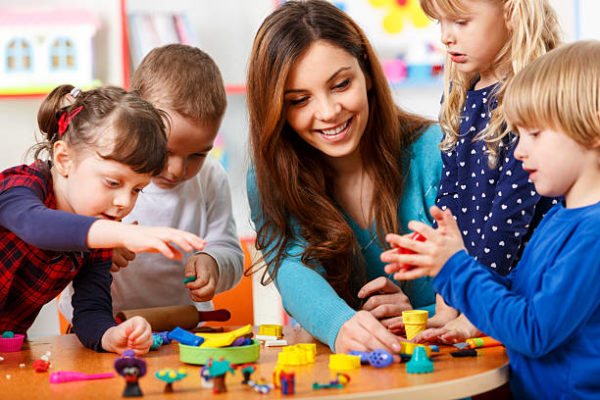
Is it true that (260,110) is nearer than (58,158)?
No

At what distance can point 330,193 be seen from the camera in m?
1.95

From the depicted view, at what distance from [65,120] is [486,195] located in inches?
31.3

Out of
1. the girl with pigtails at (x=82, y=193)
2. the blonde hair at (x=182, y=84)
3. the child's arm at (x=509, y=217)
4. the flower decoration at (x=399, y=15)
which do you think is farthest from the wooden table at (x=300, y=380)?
the flower decoration at (x=399, y=15)

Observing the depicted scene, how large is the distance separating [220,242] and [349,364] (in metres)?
0.96

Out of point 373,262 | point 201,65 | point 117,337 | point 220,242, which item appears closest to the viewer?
point 117,337

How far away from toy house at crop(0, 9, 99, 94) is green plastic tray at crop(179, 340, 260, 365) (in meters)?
2.06

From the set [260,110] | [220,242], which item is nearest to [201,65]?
[260,110]

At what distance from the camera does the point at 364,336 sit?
1.40 meters

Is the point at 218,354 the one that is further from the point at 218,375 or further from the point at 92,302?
the point at 92,302

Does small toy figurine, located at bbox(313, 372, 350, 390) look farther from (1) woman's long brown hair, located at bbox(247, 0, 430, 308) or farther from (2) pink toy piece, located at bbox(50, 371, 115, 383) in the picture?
(1) woman's long brown hair, located at bbox(247, 0, 430, 308)

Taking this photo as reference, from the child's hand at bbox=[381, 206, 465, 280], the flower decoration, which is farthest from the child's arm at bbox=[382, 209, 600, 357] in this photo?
the flower decoration

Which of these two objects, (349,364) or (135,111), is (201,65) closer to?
(135,111)

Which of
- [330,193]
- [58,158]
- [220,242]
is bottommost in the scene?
[220,242]

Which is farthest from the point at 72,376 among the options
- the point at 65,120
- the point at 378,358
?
the point at 65,120
